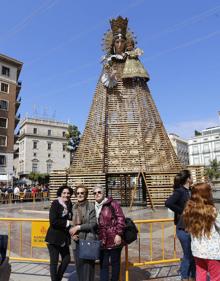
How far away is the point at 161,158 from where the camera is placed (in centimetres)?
1738

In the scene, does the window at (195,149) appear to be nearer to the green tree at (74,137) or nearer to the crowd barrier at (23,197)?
the green tree at (74,137)

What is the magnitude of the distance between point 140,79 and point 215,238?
15.8 meters

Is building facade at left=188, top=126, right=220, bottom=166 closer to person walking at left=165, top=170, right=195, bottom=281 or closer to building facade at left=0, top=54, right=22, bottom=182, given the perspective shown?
building facade at left=0, top=54, right=22, bottom=182

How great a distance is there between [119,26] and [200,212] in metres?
17.8

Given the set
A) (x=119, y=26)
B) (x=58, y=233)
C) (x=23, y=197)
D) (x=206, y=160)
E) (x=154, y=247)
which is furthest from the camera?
(x=206, y=160)

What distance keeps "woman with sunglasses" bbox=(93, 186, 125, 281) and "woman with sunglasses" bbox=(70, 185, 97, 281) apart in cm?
13

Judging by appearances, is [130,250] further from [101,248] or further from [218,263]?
[218,263]

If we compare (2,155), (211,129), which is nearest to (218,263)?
(2,155)

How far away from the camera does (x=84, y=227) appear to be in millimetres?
4535

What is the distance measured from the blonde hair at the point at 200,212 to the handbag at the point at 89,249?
4.28 ft

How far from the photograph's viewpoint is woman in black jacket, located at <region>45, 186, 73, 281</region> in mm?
4859

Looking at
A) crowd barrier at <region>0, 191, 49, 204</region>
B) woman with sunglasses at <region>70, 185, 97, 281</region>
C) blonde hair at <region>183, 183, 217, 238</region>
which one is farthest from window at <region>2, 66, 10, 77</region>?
blonde hair at <region>183, 183, 217, 238</region>

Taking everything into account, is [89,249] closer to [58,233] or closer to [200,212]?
[58,233]

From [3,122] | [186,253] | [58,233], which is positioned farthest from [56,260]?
[3,122]
